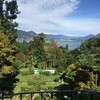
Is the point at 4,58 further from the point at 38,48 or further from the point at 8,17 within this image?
the point at 38,48

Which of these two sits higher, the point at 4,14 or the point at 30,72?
the point at 4,14

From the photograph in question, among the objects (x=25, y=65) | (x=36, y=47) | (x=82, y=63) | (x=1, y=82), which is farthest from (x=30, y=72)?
(x=1, y=82)

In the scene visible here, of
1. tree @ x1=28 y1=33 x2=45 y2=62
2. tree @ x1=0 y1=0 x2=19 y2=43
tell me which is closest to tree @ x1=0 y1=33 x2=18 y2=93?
tree @ x1=0 y1=0 x2=19 y2=43

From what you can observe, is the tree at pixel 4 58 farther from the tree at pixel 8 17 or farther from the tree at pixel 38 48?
the tree at pixel 38 48

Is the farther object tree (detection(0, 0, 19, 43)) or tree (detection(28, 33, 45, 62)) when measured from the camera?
tree (detection(28, 33, 45, 62))

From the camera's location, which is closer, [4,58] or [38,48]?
[4,58]

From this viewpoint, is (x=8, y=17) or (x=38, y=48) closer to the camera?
(x=8, y=17)

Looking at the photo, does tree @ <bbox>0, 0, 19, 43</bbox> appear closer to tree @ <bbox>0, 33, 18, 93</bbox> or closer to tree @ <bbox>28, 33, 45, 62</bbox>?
tree @ <bbox>0, 33, 18, 93</bbox>

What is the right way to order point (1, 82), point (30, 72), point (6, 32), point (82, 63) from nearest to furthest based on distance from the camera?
point (1, 82), point (6, 32), point (82, 63), point (30, 72)

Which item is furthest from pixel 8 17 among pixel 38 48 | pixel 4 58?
pixel 38 48

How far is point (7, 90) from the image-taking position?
104 feet

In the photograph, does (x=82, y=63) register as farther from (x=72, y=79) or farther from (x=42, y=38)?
(x=42, y=38)

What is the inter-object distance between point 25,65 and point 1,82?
138ft

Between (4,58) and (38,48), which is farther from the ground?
(4,58)
